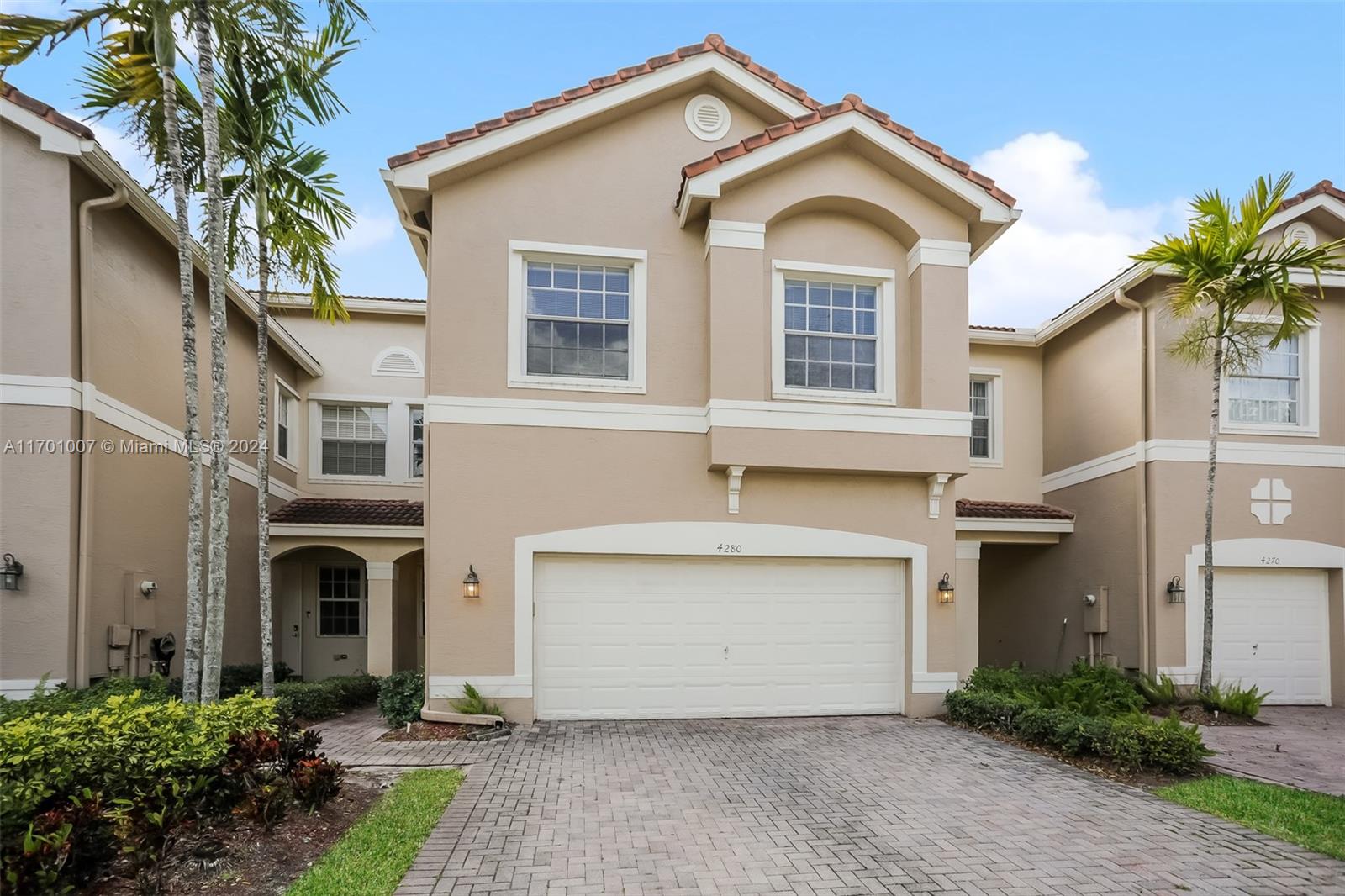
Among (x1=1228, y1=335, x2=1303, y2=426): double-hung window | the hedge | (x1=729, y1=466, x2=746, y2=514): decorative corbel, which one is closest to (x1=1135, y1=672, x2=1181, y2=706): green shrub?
the hedge

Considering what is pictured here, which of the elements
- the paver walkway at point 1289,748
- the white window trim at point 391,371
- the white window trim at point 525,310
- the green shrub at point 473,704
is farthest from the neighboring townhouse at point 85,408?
the paver walkway at point 1289,748

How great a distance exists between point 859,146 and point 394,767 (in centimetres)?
951

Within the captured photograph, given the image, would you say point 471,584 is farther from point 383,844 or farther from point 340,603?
point 340,603

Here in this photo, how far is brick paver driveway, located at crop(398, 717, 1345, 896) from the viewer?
538cm

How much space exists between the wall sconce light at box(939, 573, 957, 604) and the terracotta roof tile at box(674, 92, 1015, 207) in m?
5.28

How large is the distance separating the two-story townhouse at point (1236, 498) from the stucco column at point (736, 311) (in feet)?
21.4

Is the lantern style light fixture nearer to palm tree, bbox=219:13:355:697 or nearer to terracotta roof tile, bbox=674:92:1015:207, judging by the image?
palm tree, bbox=219:13:355:697

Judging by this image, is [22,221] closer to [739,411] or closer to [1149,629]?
[739,411]

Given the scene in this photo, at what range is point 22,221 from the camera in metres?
9.38

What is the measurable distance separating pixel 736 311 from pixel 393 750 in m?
6.63

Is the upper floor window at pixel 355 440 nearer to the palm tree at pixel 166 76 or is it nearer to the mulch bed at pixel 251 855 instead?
the palm tree at pixel 166 76

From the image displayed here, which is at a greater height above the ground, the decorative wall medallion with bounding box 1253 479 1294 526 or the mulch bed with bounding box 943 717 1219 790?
the decorative wall medallion with bounding box 1253 479 1294 526

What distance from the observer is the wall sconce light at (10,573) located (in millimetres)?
8945

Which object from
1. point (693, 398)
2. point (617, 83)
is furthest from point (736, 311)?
point (617, 83)
